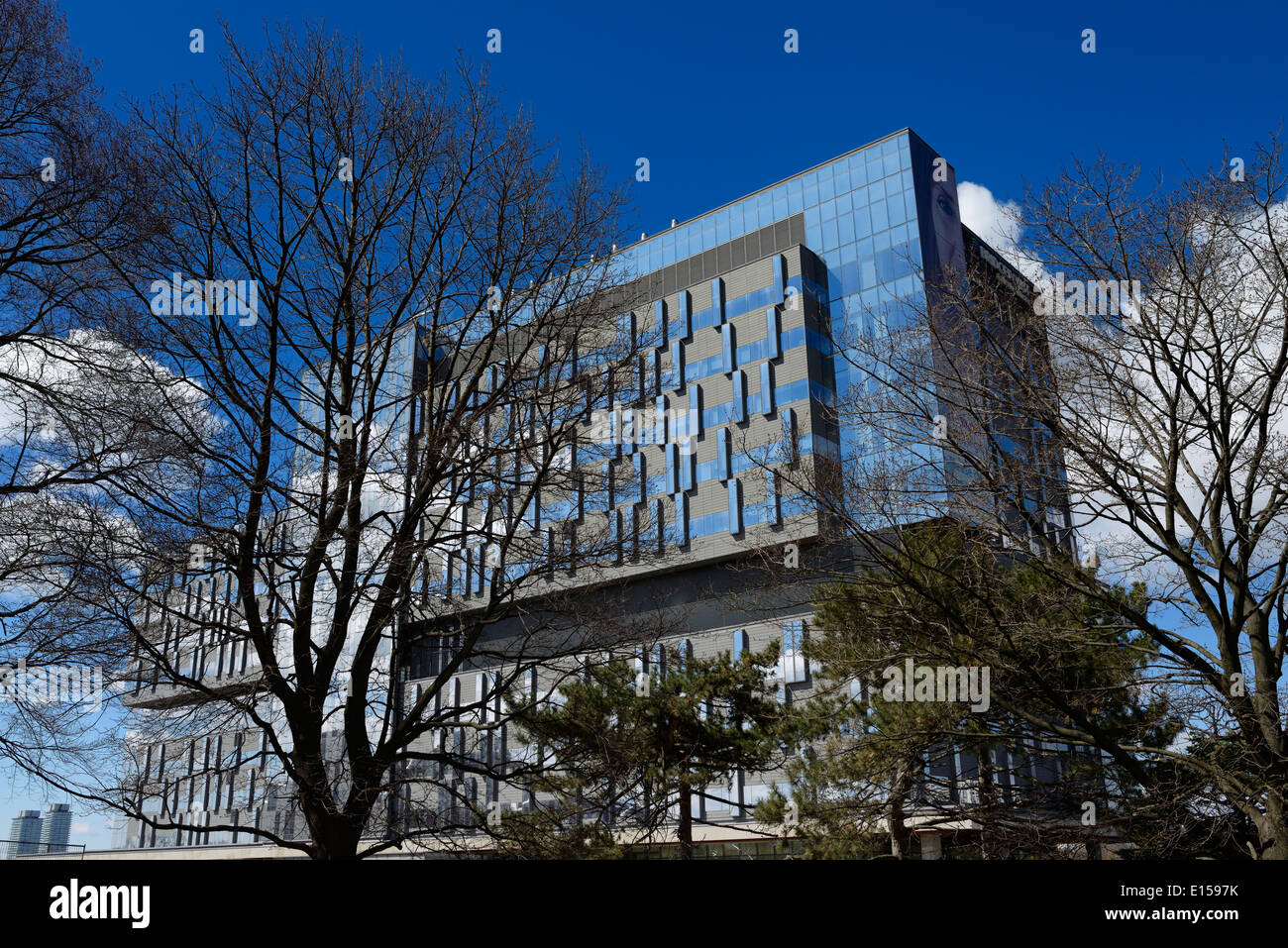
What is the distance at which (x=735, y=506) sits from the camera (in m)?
49.0

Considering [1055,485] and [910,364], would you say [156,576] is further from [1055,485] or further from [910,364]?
[1055,485]

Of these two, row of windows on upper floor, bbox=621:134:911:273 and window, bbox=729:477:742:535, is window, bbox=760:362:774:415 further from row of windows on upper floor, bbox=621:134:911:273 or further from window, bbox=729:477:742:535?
row of windows on upper floor, bbox=621:134:911:273

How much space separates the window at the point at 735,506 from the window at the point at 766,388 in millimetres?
4031

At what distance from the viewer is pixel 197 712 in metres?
11.4

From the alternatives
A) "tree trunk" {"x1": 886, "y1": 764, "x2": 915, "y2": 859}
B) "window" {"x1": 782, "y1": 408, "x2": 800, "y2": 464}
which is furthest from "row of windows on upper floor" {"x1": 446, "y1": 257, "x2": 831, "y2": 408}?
"tree trunk" {"x1": 886, "y1": 764, "x2": 915, "y2": 859}

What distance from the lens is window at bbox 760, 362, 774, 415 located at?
1969 inches

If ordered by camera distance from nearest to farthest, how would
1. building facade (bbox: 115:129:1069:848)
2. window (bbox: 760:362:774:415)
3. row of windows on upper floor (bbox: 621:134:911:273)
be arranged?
1. building facade (bbox: 115:129:1069:848)
2. window (bbox: 760:362:774:415)
3. row of windows on upper floor (bbox: 621:134:911:273)

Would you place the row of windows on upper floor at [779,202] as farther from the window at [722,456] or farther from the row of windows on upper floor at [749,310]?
the window at [722,456]

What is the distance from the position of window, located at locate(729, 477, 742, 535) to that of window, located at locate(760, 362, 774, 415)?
403 centimetres

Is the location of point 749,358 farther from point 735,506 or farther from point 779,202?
point 779,202

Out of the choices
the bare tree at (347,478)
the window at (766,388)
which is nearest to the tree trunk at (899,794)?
the bare tree at (347,478)

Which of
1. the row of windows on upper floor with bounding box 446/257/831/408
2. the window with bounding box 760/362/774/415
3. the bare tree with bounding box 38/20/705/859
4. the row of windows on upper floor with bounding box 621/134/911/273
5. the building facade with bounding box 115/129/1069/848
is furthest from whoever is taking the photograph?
the row of windows on upper floor with bounding box 621/134/911/273

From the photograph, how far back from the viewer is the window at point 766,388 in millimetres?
50000
